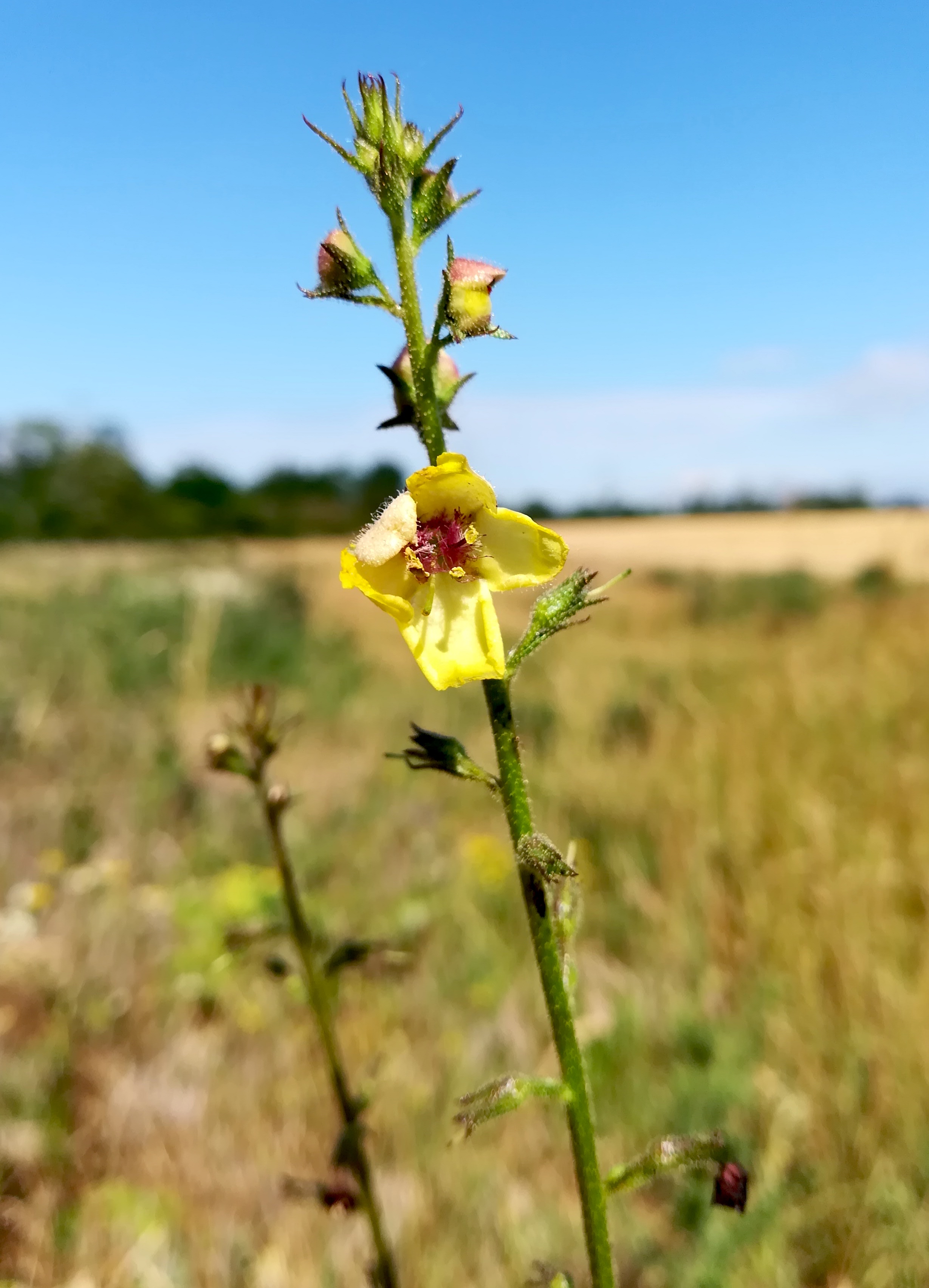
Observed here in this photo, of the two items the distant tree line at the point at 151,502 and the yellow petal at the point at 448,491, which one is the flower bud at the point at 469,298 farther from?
the distant tree line at the point at 151,502

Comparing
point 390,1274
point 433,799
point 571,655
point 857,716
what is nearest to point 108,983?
point 390,1274

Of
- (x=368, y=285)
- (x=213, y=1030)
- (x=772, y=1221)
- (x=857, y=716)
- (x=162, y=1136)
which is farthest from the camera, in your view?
(x=857, y=716)

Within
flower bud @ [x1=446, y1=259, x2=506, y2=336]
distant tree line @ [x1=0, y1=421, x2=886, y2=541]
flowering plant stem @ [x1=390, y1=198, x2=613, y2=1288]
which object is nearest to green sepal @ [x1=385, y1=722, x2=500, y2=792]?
flowering plant stem @ [x1=390, y1=198, x2=613, y2=1288]

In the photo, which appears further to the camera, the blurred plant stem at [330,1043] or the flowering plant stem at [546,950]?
the blurred plant stem at [330,1043]

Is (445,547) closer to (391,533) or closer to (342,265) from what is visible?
(391,533)

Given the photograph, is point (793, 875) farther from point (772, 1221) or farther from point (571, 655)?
point (571, 655)

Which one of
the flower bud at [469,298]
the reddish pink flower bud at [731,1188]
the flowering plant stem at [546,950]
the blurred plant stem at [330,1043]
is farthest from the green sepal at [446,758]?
the reddish pink flower bud at [731,1188]
